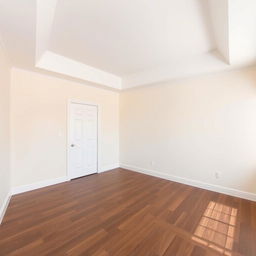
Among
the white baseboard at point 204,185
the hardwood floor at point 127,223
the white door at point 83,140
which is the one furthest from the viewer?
the white door at point 83,140

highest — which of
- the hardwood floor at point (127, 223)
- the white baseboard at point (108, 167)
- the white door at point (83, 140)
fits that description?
the white door at point (83, 140)

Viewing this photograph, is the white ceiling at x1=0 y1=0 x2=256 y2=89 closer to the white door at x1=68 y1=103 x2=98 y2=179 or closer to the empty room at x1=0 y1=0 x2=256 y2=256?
the empty room at x1=0 y1=0 x2=256 y2=256

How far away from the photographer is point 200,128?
11.4 ft

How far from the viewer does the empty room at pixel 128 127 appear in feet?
6.09

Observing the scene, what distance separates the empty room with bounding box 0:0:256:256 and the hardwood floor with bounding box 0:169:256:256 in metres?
0.02

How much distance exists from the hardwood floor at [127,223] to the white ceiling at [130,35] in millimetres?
2587

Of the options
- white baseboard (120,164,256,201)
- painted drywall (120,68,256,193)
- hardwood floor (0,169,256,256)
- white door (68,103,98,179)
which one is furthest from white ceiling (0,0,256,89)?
hardwood floor (0,169,256,256)

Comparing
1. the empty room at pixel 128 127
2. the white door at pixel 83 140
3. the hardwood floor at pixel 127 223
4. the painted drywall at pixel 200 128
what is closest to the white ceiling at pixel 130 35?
the empty room at pixel 128 127

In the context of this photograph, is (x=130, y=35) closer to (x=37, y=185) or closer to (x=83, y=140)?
(x=83, y=140)

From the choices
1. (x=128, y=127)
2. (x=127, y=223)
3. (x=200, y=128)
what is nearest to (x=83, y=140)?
(x=128, y=127)

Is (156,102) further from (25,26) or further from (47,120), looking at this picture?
(25,26)

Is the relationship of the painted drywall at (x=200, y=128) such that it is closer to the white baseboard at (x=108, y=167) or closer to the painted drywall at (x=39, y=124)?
the white baseboard at (x=108, y=167)

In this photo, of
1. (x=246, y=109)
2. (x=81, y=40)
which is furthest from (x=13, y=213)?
(x=246, y=109)

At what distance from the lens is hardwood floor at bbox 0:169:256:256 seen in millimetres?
1732
